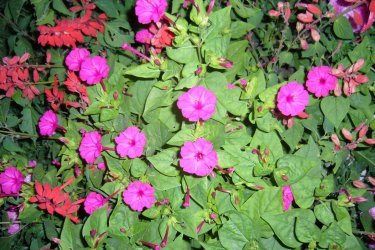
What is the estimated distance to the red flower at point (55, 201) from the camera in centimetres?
120

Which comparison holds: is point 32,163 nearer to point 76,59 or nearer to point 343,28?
point 76,59

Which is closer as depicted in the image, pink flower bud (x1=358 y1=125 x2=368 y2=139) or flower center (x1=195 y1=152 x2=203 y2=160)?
flower center (x1=195 y1=152 x2=203 y2=160)

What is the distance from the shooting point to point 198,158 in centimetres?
88

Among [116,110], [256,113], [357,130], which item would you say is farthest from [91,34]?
[357,130]

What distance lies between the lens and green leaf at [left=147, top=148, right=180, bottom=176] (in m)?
1.00

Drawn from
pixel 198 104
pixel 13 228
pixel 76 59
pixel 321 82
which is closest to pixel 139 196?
pixel 198 104

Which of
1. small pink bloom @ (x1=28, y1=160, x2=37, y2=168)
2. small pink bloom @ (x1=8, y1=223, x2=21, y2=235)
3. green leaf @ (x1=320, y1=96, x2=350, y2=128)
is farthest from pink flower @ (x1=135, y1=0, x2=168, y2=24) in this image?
small pink bloom @ (x1=8, y1=223, x2=21, y2=235)

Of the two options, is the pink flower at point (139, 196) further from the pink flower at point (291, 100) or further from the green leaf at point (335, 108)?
the green leaf at point (335, 108)

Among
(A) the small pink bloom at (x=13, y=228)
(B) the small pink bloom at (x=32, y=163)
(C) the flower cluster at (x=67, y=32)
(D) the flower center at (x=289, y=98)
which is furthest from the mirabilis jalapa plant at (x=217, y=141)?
(A) the small pink bloom at (x=13, y=228)

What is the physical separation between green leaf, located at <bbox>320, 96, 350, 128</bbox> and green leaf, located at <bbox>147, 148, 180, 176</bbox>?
565 mm

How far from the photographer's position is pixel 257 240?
1031 mm

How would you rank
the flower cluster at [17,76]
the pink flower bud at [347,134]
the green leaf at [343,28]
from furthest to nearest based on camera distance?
the flower cluster at [17,76]
the green leaf at [343,28]
the pink flower bud at [347,134]

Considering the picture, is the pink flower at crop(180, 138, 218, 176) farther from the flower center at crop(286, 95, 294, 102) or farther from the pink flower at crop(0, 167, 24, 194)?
the pink flower at crop(0, 167, 24, 194)

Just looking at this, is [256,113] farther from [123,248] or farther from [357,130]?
[123,248]
